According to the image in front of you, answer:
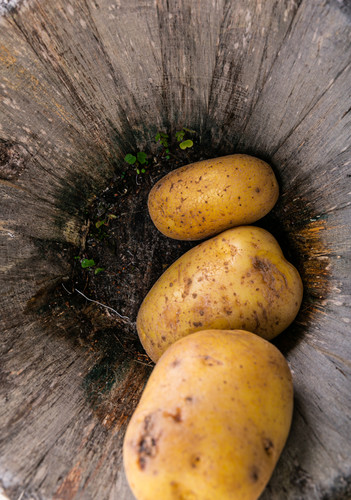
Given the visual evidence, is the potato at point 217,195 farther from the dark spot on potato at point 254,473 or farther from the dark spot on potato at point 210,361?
the dark spot on potato at point 254,473

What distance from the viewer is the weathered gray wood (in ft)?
3.46

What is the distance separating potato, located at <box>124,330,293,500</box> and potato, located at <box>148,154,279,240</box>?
0.55 metres

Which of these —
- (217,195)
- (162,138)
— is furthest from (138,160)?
(217,195)

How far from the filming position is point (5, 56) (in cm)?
113

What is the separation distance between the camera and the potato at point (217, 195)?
53.0 inches

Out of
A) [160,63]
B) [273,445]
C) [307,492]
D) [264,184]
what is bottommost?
[307,492]

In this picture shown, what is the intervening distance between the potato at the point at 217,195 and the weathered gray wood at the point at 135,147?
147mm

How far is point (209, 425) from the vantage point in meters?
0.87

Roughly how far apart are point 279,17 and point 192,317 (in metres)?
1.06

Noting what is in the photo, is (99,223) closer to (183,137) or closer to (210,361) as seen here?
(183,137)

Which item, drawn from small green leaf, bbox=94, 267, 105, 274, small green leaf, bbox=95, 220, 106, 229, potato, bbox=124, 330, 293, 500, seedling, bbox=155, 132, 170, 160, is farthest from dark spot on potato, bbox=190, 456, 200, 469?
seedling, bbox=155, 132, 170, 160

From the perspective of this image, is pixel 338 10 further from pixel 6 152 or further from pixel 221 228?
pixel 6 152

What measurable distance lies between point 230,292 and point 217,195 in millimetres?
394

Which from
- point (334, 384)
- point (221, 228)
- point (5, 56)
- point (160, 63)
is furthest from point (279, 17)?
point (334, 384)
